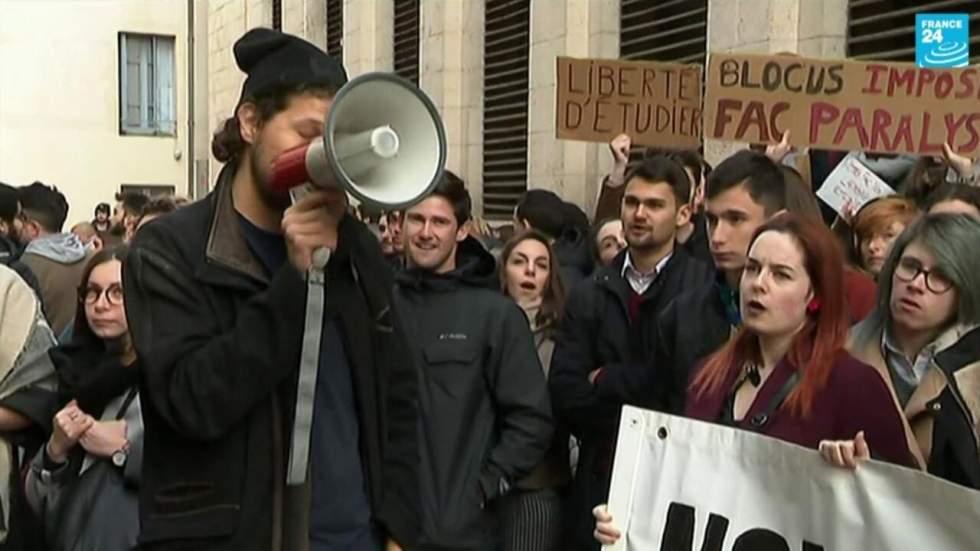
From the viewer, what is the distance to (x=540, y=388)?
3.92m

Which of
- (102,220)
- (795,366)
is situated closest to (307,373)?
(795,366)

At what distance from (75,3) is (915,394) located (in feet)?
76.7

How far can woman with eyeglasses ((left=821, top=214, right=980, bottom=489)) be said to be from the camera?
2.92 metres

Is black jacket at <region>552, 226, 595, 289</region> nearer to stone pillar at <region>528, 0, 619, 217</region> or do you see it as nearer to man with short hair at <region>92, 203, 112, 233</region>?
stone pillar at <region>528, 0, 619, 217</region>

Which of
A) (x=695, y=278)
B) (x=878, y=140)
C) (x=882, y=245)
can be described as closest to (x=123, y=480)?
(x=695, y=278)

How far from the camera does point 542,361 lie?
177 inches

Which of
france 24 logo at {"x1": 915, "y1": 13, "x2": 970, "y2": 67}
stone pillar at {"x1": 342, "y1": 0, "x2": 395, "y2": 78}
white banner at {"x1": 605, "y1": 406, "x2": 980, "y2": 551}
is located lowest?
white banner at {"x1": 605, "y1": 406, "x2": 980, "y2": 551}

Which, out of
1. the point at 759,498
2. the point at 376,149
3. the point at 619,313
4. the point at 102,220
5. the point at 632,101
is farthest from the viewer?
the point at 102,220

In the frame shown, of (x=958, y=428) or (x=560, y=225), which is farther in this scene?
(x=560, y=225)

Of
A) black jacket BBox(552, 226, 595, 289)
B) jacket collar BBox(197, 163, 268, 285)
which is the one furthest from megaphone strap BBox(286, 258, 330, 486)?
black jacket BBox(552, 226, 595, 289)

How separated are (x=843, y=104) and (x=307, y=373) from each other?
310 centimetres

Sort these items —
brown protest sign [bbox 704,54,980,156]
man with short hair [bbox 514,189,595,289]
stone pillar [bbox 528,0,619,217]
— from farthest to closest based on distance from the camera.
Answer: stone pillar [bbox 528,0,619,217] < man with short hair [bbox 514,189,595,289] < brown protest sign [bbox 704,54,980,156]

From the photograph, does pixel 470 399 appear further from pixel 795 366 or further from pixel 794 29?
pixel 794 29

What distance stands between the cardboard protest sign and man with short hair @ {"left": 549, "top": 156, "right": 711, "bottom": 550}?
117 centimetres
